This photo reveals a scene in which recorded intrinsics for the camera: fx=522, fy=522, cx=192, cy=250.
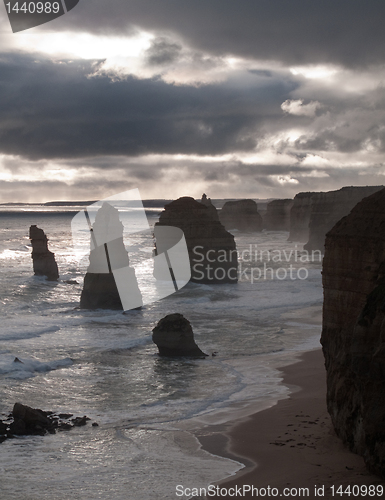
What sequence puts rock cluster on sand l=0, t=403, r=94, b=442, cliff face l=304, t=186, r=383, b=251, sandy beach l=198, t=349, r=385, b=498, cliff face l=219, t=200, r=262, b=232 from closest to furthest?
1. sandy beach l=198, t=349, r=385, b=498
2. rock cluster on sand l=0, t=403, r=94, b=442
3. cliff face l=304, t=186, r=383, b=251
4. cliff face l=219, t=200, r=262, b=232

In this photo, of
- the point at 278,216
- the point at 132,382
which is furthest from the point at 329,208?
the point at 132,382

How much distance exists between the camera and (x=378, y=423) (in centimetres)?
928

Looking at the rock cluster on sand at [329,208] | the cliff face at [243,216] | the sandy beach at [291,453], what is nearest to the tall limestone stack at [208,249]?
the sandy beach at [291,453]

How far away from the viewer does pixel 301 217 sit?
307ft

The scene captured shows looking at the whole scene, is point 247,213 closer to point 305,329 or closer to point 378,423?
point 305,329

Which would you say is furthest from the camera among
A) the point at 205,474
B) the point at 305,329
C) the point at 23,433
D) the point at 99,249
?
the point at 99,249

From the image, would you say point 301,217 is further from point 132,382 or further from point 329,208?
point 132,382

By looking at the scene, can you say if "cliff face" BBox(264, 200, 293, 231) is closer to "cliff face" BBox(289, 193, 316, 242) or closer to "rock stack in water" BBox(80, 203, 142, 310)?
"cliff face" BBox(289, 193, 316, 242)

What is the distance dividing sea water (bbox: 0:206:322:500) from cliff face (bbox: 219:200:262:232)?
84.4m

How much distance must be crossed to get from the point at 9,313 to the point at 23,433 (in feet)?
65.0

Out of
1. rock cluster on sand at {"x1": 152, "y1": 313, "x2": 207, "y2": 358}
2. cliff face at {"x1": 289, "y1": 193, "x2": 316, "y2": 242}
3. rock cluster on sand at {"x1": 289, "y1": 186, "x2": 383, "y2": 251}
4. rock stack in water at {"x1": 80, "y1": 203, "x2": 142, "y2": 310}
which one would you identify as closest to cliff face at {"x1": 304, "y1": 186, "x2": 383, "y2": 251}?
rock cluster on sand at {"x1": 289, "y1": 186, "x2": 383, "y2": 251}

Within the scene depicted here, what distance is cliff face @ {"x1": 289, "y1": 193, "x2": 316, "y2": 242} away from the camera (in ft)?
302

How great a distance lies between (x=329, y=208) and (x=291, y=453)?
63064 millimetres

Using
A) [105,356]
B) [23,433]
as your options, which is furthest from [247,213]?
[23,433]
